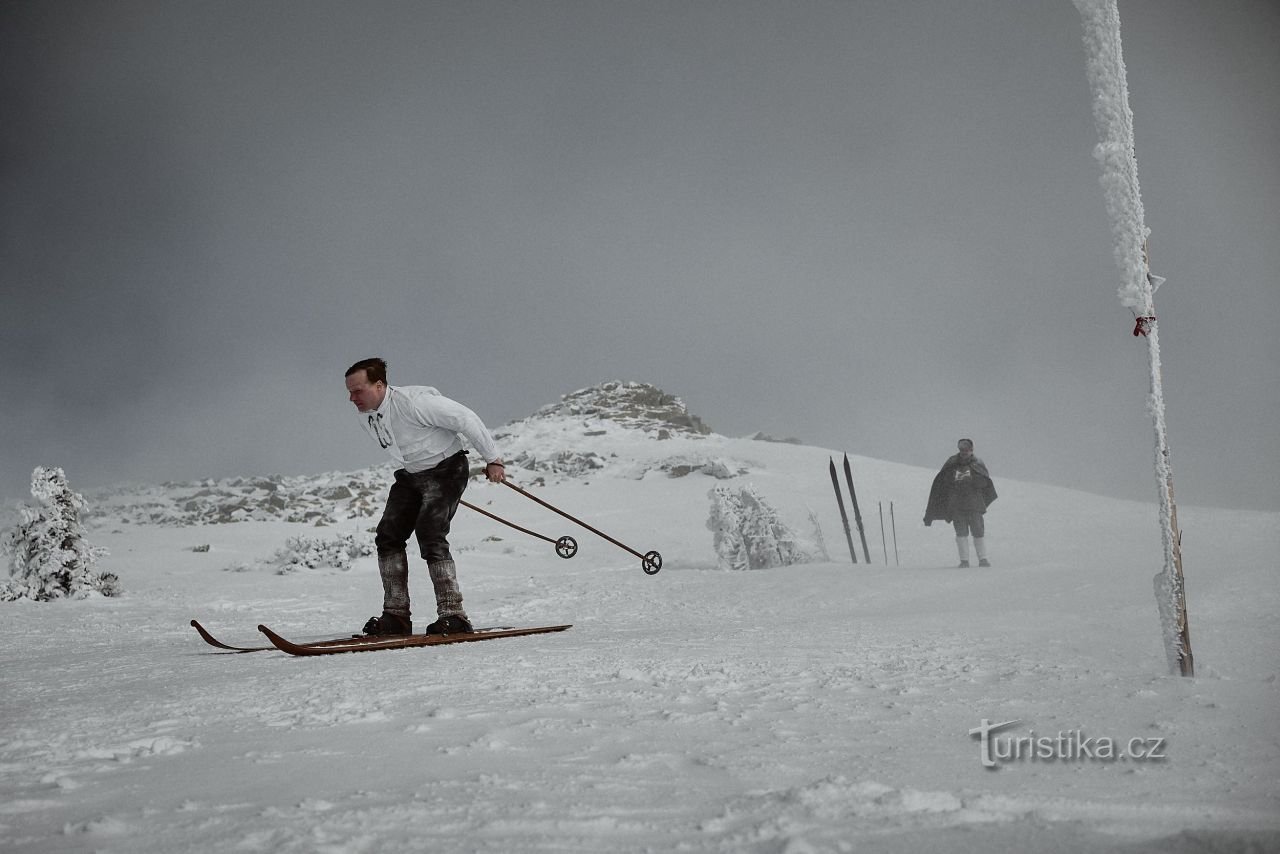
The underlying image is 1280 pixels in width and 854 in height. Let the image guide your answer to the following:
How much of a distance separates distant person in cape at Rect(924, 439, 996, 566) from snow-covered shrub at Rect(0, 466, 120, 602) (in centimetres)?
1138

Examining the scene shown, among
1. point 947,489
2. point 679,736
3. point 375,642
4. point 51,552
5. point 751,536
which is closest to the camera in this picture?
point 679,736

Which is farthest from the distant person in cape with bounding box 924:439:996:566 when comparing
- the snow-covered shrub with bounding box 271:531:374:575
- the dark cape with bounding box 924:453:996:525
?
the snow-covered shrub with bounding box 271:531:374:575

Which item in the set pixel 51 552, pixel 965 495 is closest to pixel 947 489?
pixel 965 495

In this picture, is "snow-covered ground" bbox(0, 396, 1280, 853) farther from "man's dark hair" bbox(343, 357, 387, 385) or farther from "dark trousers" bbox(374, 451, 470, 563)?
"man's dark hair" bbox(343, 357, 387, 385)

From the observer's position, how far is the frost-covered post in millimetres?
2809

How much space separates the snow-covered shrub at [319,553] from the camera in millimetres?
11328

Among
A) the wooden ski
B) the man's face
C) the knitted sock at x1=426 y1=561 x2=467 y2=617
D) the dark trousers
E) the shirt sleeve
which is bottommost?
the wooden ski

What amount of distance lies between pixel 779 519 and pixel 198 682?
10.4m

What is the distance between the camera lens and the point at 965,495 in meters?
10.9

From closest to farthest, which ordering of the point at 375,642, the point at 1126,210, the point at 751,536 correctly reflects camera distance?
the point at 1126,210
the point at 375,642
the point at 751,536

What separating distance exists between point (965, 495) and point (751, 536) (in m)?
3.44

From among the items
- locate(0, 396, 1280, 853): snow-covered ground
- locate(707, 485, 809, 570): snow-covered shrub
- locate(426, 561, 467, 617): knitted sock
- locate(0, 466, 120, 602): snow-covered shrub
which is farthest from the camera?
locate(707, 485, 809, 570): snow-covered shrub

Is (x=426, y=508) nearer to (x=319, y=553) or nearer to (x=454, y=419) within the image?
(x=454, y=419)

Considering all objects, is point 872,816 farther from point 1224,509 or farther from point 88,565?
point 1224,509
